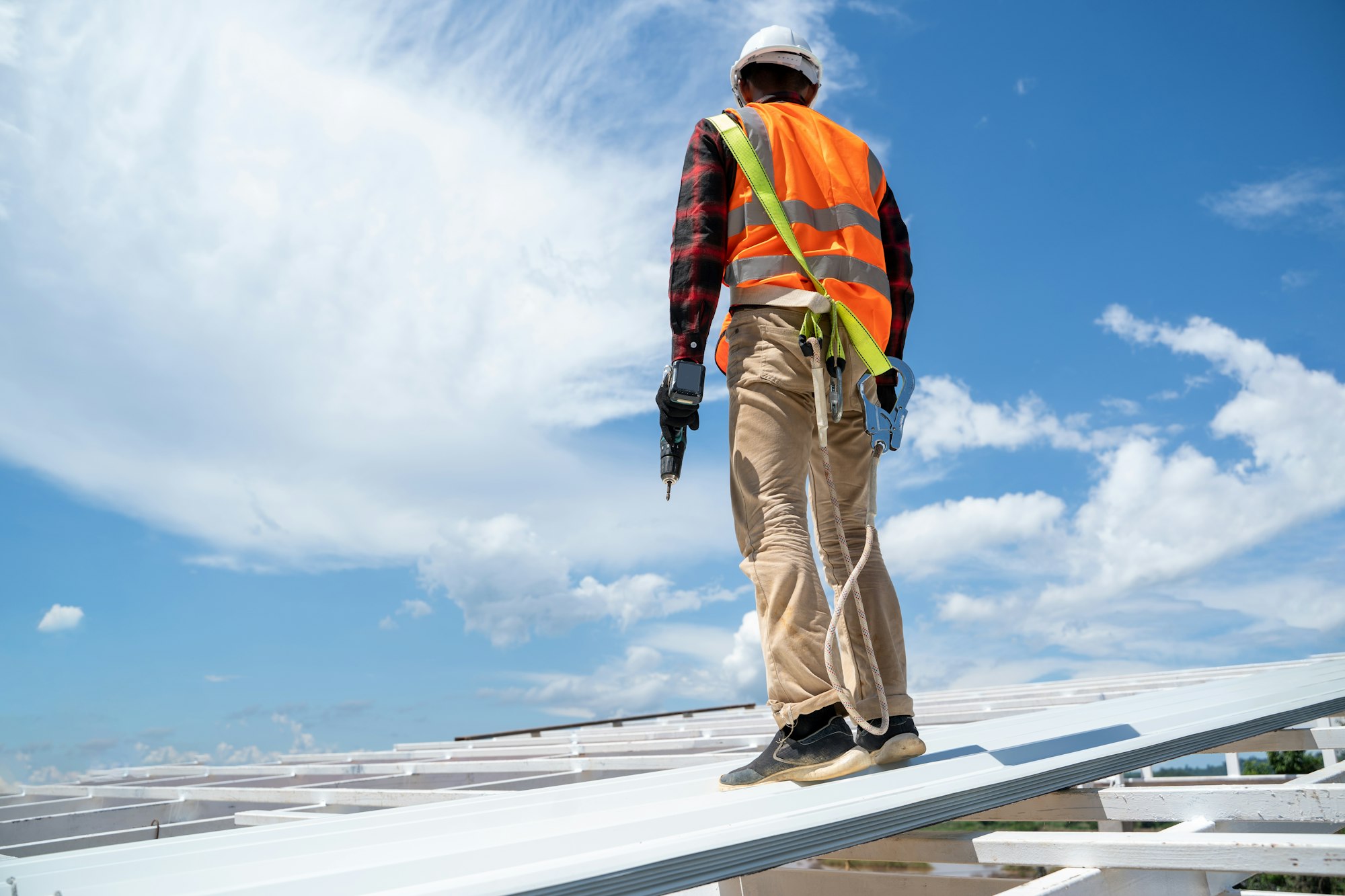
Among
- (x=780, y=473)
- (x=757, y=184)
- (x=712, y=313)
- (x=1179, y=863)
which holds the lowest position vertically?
(x=1179, y=863)

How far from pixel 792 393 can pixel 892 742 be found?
0.88 metres

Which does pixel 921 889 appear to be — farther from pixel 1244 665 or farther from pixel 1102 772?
pixel 1244 665

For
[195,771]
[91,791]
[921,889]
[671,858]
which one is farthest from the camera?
[195,771]

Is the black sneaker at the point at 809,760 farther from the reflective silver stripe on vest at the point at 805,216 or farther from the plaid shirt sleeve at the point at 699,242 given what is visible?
the reflective silver stripe on vest at the point at 805,216

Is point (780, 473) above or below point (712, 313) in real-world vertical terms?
below

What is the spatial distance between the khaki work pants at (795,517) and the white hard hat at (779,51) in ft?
2.53

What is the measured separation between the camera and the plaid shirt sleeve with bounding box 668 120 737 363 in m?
2.13

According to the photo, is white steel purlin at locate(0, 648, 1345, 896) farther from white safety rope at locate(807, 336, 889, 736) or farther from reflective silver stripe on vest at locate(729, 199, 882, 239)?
reflective silver stripe on vest at locate(729, 199, 882, 239)

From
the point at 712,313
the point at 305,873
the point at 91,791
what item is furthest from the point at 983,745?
the point at 91,791

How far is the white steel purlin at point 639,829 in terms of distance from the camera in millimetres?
1278

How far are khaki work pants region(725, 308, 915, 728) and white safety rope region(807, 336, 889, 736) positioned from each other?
2 cm

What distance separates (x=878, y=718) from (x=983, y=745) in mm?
409

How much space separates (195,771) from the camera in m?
6.23

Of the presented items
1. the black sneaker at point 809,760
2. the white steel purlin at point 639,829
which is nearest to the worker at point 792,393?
the black sneaker at point 809,760
